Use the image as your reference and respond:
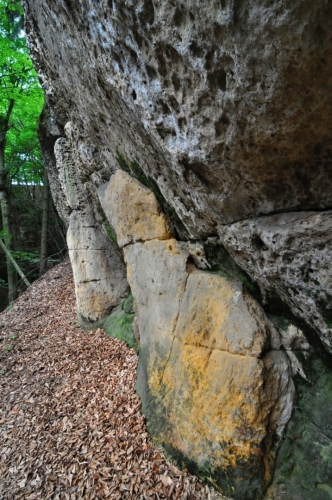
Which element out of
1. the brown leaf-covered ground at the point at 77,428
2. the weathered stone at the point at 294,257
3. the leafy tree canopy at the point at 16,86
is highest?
the leafy tree canopy at the point at 16,86

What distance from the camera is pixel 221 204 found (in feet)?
10.7

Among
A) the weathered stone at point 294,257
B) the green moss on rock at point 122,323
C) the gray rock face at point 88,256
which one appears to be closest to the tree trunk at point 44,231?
the gray rock face at point 88,256

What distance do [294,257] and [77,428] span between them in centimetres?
432

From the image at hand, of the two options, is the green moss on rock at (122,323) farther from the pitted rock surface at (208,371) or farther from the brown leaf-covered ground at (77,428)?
the pitted rock surface at (208,371)

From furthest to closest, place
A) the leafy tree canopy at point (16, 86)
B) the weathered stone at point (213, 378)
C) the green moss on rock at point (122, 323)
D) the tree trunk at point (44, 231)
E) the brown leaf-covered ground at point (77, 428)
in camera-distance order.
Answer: the tree trunk at point (44, 231)
the leafy tree canopy at point (16, 86)
the green moss on rock at point (122, 323)
the brown leaf-covered ground at point (77, 428)
the weathered stone at point (213, 378)

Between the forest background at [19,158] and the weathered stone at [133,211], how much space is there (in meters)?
6.39

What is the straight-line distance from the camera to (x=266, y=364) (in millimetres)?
3549

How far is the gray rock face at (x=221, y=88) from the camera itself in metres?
1.92

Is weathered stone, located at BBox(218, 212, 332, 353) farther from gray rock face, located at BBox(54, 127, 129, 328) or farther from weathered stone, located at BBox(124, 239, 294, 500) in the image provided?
gray rock face, located at BBox(54, 127, 129, 328)

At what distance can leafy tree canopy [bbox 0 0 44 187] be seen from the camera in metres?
10.9

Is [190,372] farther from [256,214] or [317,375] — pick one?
[256,214]

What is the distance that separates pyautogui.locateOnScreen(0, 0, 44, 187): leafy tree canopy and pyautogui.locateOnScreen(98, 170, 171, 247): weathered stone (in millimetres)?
8777

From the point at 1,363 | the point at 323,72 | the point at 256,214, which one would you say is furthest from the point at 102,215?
the point at 323,72

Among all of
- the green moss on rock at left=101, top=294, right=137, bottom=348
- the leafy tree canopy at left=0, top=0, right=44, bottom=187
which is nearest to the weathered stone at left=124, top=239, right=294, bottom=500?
the green moss on rock at left=101, top=294, right=137, bottom=348
